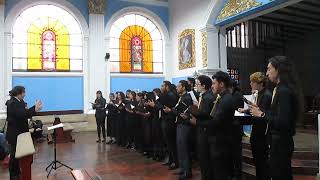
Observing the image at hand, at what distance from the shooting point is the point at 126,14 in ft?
42.7

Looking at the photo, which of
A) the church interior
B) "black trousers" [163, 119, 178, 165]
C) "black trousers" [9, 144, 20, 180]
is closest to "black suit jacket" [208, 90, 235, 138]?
"black trousers" [163, 119, 178, 165]

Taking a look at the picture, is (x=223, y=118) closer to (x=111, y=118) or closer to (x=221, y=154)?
(x=221, y=154)

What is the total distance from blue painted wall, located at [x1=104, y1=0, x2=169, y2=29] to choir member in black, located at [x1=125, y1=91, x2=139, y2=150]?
5422mm

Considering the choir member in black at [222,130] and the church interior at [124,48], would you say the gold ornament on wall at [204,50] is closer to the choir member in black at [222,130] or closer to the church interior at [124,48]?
the church interior at [124,48]

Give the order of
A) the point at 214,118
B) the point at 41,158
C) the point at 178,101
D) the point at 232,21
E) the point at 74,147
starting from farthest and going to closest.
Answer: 1. the point at 232,21
2. the point at 74,147
3. the point at 41,158
4. the point at 178,101
5. the point at 214,118

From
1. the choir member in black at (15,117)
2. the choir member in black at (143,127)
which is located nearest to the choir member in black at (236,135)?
the choir member in black at (143,127)

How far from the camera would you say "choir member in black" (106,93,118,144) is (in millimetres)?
9227

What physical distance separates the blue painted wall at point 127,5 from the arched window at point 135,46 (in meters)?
0.40

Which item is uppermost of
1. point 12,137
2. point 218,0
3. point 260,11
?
point 218,0

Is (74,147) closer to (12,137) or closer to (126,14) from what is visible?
(12,137)

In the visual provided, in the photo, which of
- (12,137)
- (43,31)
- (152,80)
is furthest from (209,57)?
(12,137)

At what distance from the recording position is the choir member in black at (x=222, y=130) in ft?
11.7

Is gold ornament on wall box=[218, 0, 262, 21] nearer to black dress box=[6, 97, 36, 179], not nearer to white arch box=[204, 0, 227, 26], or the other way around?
white arch box=[204, 0, 227, 26]

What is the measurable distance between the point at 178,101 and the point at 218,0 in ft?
18.7
